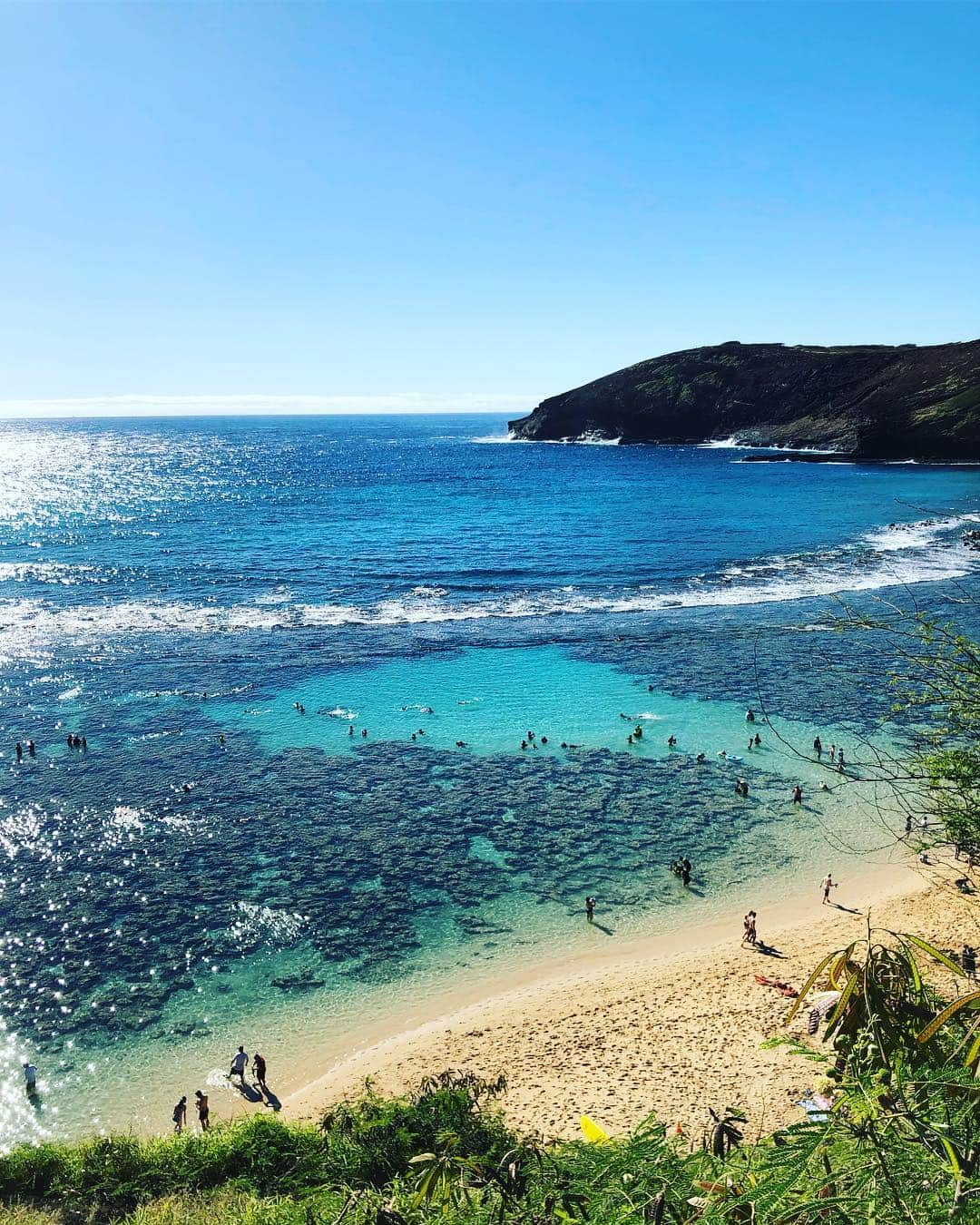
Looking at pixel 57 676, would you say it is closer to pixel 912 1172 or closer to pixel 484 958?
pixel 484 958

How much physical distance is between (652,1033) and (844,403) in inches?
6965

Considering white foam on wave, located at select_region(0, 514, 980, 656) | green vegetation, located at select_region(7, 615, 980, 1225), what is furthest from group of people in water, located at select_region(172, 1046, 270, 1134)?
white foam on wave, located at select_region(0, 514, 980, 656)

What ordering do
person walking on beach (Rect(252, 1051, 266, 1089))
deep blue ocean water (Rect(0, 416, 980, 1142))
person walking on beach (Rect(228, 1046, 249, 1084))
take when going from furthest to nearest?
deep blue ocean water (Rect(0, 416, 980, 1142))
person walking on beach (Rect(228, 1046, 249, 1084))
person walking on beach (Rect(252, 1051, 266, 1089))

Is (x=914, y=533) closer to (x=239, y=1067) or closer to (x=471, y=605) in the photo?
(x=471, y=605)

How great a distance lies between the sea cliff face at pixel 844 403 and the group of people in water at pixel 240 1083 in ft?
505

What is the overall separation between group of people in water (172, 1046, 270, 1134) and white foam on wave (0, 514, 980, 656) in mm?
41032

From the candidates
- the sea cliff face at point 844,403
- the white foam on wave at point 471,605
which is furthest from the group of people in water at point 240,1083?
the sea cliff face at point 844,403

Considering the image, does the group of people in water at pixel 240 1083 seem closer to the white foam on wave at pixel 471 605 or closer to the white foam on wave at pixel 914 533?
the white foam on wave at pixel 471 605

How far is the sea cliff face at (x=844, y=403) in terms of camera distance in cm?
14238

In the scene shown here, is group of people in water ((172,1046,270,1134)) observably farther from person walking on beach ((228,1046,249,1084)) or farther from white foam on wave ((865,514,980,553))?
white foam on wave ((865,514,980,553))

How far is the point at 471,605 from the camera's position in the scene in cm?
6538

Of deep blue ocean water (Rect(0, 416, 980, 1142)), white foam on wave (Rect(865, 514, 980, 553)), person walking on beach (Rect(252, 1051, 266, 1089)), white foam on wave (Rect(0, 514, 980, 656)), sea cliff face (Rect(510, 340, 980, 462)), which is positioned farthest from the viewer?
sea cliff face (Rect(510, 340, 980, 462))

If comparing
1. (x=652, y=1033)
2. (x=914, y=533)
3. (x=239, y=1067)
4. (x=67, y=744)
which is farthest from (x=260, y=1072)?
(x=914, y=533)

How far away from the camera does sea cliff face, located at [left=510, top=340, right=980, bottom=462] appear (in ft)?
467
